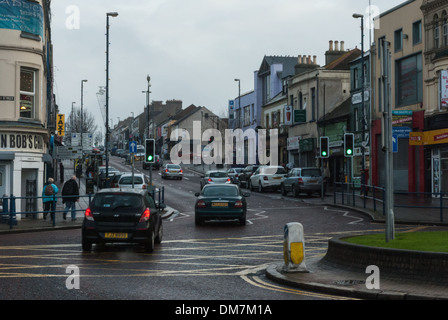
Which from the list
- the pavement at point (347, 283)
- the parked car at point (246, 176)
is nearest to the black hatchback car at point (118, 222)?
the pavement at point (347, 283)

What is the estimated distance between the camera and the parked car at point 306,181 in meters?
39.8

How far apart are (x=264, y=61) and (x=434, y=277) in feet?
223

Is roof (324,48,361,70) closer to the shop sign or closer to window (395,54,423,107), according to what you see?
window (395,54,423,107)

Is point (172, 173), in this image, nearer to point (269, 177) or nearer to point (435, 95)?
point (269, 177)

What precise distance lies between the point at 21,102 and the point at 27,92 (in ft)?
1.59

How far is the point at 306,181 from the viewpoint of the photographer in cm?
3988

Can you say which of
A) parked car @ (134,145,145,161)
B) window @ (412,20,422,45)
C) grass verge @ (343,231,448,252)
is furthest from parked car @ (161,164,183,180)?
grass verge @ (343,231,448,252)

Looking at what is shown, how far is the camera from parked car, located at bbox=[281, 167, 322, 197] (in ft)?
130

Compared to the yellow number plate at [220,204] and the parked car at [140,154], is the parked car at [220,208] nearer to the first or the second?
the yellow number plate at [220,204]

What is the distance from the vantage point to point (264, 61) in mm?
77125

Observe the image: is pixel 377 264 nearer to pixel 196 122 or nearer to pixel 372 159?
pixel 372 159

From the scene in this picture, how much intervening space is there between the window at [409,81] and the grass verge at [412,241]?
1049 inches
